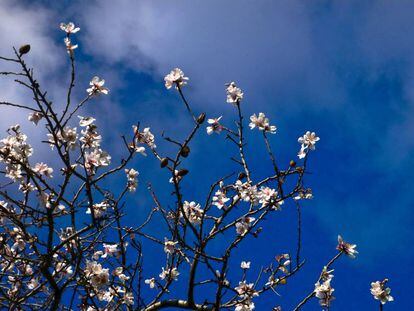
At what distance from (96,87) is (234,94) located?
4.96 feet

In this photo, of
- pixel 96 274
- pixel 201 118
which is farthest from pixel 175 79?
pixel 96 274

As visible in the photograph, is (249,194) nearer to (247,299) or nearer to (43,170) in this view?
(247,299)

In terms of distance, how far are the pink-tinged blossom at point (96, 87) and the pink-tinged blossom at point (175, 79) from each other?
621 mm

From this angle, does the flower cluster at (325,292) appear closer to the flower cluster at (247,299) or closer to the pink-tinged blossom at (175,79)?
the flower cluster at (247,299)

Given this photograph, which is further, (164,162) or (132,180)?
(132,180)

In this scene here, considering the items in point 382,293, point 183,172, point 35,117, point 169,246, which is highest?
point 35,117

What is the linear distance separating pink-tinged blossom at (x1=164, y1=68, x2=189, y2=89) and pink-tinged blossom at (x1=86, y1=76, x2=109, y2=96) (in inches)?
24.4

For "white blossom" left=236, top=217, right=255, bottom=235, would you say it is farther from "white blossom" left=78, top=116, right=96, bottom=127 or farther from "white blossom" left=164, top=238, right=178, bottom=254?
"white blossom" left=78, top=116, right=96, bottom=127

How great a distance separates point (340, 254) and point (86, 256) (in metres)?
2.62

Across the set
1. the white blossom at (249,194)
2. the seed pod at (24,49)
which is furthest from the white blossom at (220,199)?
the seed pod at (24,49)

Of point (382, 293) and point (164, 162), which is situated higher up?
point (164, 162)

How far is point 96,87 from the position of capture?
4715 millimetres

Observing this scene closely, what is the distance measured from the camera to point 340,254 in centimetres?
486

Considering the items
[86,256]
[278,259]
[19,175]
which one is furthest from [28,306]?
[278,259]
